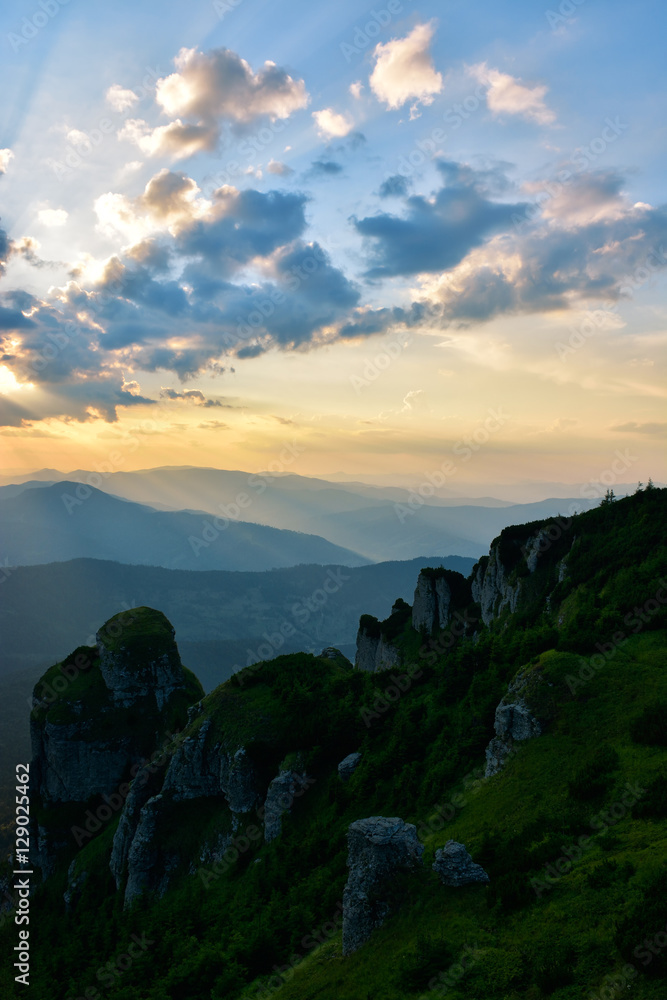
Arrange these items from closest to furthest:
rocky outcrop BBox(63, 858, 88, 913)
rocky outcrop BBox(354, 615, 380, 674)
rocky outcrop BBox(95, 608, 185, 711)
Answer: rocky outcrop BBox(63, 858, 88, 913)
rocky outcrop BBox(95, 608, 185, 711)
rocky outcrop BBox(354, 615, 380, 674)

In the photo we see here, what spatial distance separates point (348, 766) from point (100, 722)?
47451 millimetres

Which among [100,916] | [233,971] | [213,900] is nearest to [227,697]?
[213,900]

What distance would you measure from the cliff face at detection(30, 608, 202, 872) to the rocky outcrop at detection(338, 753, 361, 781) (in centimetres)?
4040

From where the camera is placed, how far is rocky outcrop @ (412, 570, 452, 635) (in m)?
72.2

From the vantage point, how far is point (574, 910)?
14812 mm

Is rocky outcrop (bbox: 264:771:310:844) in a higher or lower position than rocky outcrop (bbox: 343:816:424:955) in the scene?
lower

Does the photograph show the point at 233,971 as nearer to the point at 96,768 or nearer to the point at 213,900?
the point at 213,900

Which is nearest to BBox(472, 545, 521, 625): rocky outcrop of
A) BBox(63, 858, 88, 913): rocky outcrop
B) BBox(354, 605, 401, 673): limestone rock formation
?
BBox(354, 605, 401, 673): limestone rock formation

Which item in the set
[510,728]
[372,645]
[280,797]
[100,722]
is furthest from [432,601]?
[100,722]

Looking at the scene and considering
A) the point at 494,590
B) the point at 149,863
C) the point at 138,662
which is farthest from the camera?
the point at 138,662

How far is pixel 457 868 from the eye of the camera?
1830 centimetres

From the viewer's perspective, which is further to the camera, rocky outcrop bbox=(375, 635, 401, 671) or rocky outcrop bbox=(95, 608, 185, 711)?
rocky outcrop bbox=(375, 635, 401, 671)

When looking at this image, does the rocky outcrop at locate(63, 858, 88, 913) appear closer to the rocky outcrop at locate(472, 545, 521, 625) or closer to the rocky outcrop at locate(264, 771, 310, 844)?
the rocky outcrop at locate(264, 771, 310, 844)

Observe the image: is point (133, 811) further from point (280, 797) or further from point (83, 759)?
point (83, 759)
